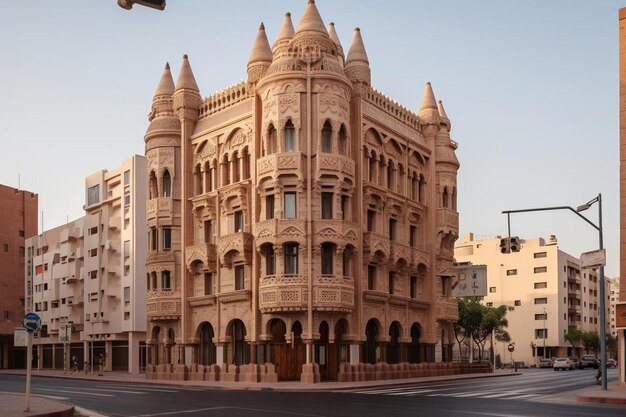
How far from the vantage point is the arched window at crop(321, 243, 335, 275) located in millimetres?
46600

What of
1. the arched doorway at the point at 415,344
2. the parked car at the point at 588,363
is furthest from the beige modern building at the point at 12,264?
the parked car at the point at 588,363

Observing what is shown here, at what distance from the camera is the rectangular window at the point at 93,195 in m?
80.7

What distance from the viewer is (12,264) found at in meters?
Result: 103

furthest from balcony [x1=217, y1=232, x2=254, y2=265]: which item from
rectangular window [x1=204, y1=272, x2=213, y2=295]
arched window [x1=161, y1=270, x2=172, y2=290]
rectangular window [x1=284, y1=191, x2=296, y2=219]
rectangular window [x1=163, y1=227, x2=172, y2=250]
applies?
arched window [x1=161, y1=270, x2=172, y2=290]

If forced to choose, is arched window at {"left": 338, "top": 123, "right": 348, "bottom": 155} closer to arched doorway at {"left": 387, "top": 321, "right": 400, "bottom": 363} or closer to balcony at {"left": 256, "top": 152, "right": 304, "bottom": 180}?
balcony at {"left": 256, "top": 152, "right": 304, "bottom": 180}

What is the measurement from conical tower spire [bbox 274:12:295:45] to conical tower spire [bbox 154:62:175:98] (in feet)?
38.9

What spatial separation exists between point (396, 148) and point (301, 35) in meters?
11.7

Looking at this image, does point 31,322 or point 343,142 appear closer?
point 31,322

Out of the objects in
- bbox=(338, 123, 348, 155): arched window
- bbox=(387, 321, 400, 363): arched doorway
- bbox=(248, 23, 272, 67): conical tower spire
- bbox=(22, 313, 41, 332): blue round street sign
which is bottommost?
bbox=(387, 321, 400, 363): arched doorway

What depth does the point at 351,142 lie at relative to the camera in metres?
50.0

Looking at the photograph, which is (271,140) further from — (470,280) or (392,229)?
(470,280)

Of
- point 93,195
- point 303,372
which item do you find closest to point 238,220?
point 303,372

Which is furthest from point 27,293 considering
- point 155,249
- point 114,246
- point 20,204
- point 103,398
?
point 103,398

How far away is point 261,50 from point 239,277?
14.7 m
